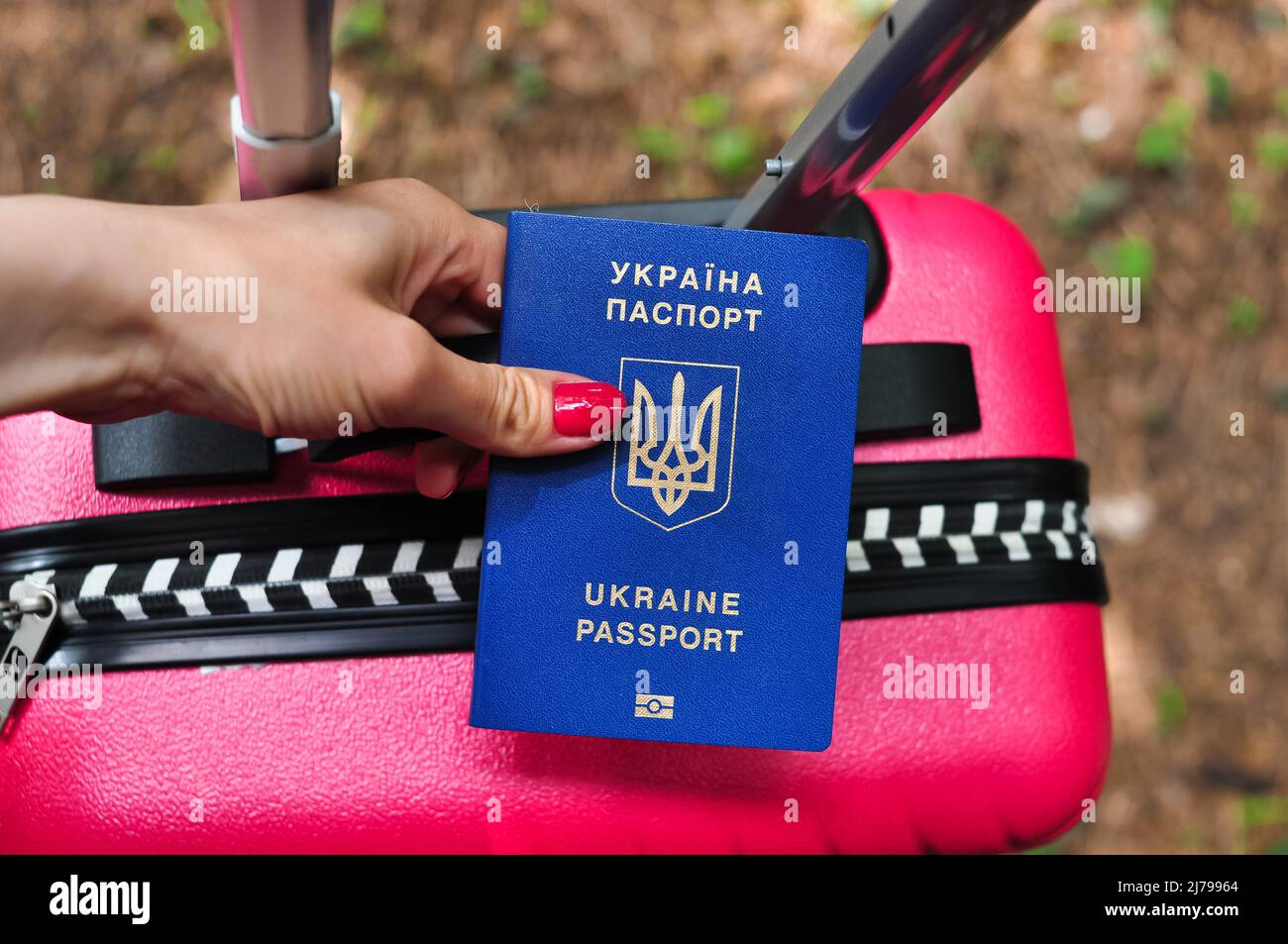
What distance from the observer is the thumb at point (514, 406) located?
0.65 metres

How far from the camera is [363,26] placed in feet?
4.66

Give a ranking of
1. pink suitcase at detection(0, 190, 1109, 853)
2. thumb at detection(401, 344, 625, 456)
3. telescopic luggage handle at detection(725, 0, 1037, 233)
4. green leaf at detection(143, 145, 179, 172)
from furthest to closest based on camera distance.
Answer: green leaf at detection(143, 145, 179, 172) → pink suitcase at detection(0, 190, 1109, 853) → thumb at detection(401, 344, 625, 456) → telescopic luggage handle at detection(725, 0, 1037, 233)

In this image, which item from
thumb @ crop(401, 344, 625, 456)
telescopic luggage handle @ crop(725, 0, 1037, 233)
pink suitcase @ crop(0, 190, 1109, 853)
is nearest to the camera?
telescopic luggage handle @ crop(725, 0, 1037, 233)

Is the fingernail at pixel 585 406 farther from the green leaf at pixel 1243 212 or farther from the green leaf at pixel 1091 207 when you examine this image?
the green leaf at pixel 1243 212

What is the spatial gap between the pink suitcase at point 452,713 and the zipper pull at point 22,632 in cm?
1

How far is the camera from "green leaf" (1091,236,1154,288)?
1.47 m

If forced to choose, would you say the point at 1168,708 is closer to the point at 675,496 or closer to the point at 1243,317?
the point at 1243,317

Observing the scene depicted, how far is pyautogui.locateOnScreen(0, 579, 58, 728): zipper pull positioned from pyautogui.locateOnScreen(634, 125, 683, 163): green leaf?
3.26ft

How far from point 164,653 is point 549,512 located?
0.33 metres

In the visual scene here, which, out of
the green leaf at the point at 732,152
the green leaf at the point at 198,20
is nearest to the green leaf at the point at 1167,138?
the green leaf at the point at 732,152

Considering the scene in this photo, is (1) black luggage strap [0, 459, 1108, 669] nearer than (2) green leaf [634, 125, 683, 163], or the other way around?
(1) black luggage strap [0, 459, 1108, 669]

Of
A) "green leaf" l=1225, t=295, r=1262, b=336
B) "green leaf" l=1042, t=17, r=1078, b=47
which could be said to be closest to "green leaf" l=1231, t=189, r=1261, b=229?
"green leaf" l=1225, t=295, r=1262, b=336

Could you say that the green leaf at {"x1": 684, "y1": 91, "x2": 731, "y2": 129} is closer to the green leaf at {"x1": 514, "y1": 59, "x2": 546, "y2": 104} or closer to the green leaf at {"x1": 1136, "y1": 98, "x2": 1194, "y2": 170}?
the green leaf at {"x1": 514, "y1": 59, "x2": 546, "y2": 104}

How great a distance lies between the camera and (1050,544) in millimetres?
824
